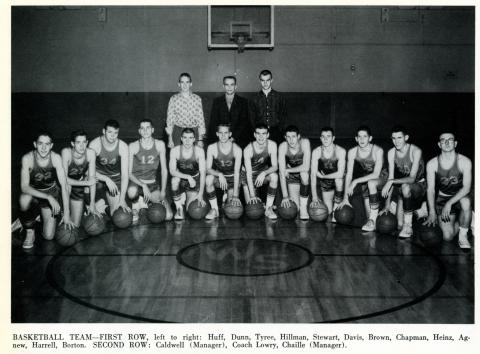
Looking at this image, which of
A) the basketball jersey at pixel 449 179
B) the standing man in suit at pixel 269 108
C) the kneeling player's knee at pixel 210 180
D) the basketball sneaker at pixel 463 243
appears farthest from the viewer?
the standing man in suit at pixel 269 108

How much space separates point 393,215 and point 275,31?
5135 mm

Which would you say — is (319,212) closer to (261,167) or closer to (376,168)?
(376,168)

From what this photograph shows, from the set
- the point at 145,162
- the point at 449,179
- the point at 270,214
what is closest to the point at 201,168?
the point at 145,162

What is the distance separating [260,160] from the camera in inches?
172

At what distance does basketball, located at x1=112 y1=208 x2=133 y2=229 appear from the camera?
374 centimetres

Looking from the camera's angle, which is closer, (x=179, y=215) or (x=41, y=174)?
(x=41, y=174)

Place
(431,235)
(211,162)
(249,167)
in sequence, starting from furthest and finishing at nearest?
1. (211,162)
2. (249,167)
3. (431,235)

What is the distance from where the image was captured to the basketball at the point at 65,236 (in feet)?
10.9

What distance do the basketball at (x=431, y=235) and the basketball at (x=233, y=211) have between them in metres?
1.45

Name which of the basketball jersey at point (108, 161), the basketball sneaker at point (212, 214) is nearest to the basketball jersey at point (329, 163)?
the basketball sneaker at point (212, 214)

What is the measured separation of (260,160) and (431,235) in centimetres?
163

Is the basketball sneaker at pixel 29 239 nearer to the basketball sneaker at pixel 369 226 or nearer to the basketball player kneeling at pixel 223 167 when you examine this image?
the basketball player kneeling at pixel 223 167

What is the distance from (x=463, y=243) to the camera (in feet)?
10.9

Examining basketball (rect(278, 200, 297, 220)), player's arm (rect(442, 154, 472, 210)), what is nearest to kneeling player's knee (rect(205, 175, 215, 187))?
basketball (rect(278, 200, 297, 220))
